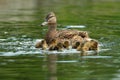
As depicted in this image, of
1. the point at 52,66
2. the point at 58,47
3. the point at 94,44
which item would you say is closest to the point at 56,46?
the point at 58,47

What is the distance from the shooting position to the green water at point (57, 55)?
1348 cm

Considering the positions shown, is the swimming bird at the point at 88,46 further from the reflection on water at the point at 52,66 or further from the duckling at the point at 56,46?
the reflection on water at the point at 52,66

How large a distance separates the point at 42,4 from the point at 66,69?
2355cm

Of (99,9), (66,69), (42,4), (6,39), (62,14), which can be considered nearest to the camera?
(66,69)

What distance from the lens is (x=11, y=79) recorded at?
1283cm

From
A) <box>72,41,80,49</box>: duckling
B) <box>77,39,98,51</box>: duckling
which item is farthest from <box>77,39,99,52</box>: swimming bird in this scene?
<box>72,41,80,49</box>: duckling

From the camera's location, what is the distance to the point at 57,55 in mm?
16141

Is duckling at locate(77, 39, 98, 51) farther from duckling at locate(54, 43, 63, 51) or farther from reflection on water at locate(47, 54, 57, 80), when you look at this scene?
reflection on water at locate(47, 54, 57, 80)

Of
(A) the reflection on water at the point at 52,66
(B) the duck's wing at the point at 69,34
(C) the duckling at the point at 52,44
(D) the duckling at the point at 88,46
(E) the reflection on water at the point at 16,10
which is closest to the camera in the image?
(A) the reflection on water at the point at 52,66

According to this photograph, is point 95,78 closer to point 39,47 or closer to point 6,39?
point 39,47

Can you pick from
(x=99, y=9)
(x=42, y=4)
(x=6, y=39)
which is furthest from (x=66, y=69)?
(x=42, y=4)

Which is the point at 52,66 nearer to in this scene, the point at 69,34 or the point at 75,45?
the point at 75,45

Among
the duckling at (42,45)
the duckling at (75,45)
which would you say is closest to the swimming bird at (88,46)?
the duckling at (75,45)

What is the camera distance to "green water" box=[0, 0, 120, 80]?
531 inches
